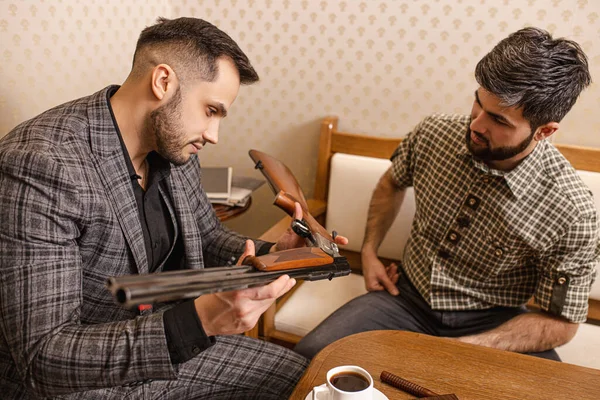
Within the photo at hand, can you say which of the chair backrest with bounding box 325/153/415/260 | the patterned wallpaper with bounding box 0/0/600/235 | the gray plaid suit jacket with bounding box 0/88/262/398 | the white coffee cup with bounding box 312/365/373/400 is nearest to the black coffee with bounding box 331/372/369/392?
the white coffee cup with bounding box 312/365/373/400

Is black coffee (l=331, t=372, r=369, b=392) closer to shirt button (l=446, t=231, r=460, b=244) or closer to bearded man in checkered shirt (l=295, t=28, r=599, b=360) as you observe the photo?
bearded man in checkered shirt (l=295, t=28, r=599, b=360)

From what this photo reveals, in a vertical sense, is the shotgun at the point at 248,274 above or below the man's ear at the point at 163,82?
below

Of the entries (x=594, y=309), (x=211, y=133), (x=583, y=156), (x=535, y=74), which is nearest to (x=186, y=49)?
(x=211, y=133)

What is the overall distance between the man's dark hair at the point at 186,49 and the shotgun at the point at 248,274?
0.40 meters

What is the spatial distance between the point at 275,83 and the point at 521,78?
49.1 inches

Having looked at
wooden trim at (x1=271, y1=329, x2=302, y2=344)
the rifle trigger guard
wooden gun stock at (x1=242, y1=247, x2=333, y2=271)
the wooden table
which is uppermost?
wooden gun stock at (x1=242, y1=247, x2=333, y2=271)

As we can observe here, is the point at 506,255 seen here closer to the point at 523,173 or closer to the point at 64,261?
the point at 523,173

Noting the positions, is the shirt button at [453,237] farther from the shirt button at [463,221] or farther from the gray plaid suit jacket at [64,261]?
the gray plaid suit jacket at [64,261]

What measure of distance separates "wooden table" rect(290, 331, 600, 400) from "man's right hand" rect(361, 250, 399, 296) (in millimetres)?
569

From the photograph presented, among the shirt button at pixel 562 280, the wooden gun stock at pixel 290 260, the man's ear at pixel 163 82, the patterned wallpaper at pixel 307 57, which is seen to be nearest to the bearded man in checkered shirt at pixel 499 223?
the shirt button at pixel 562 280

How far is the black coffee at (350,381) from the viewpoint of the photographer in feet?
3.06

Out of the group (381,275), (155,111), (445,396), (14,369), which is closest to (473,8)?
(381,275)

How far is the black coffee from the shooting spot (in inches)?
36.8

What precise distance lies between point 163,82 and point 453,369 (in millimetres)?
967
